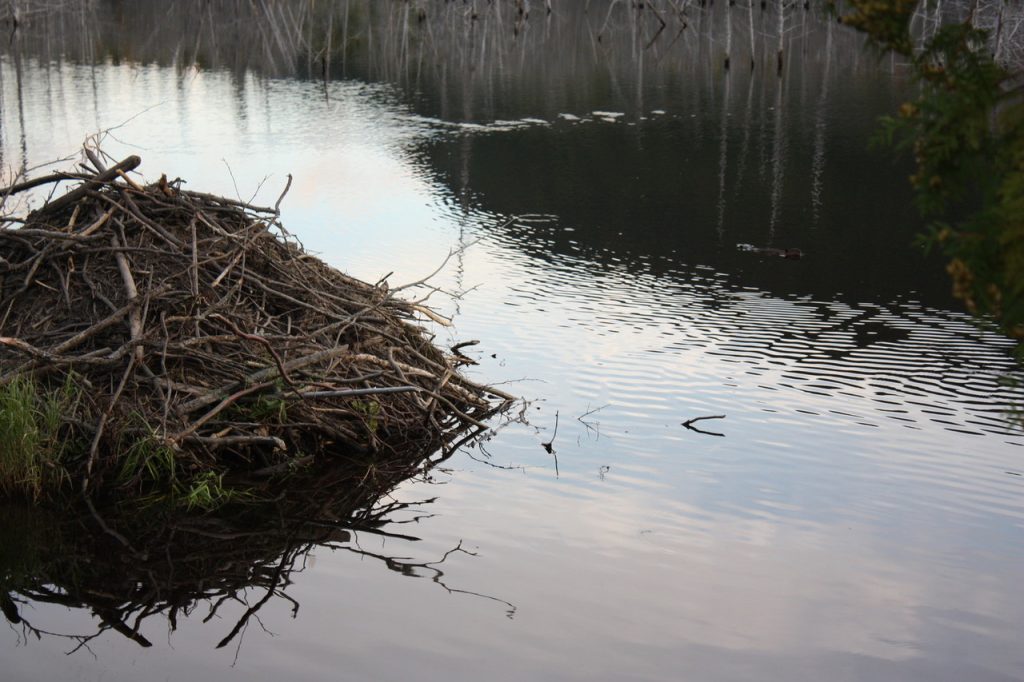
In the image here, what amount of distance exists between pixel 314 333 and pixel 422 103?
29.0 meters

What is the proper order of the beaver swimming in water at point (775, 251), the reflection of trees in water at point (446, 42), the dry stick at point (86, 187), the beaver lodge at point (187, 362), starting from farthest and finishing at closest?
the reflection of trees in water at point (446, 42) < the beaver swimming in water at point (775, 251) < the dry stick at point (86, 187) < the beaver lodge at point (187, 362)

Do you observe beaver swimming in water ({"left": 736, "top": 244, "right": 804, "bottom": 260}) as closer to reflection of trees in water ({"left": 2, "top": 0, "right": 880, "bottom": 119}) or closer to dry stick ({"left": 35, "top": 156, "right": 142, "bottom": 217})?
dry stick ({"left": 35, "top": 156, "right": 142, "bottom": 217})

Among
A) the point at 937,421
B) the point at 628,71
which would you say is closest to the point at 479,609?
the point at 937,421

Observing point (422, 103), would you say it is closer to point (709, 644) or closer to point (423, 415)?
point (423, 415)

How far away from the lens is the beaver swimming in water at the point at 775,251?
19.4 m

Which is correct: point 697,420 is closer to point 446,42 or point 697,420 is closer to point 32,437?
point 32,437

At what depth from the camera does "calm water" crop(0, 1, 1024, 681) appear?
7.41 m

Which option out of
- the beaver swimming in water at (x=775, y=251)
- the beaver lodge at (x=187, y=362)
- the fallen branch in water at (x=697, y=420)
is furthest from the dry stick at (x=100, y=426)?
the beaver swimming in water at (x=775, y=251)

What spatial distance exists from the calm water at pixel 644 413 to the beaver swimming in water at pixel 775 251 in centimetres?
22

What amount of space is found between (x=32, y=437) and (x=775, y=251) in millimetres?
13698

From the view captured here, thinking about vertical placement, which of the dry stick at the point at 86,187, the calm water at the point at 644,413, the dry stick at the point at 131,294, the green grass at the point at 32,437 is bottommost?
the calm water at the point at 644,413

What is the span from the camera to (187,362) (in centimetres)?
946

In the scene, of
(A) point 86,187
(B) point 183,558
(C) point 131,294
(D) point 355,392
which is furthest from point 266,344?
(A) point 86,187

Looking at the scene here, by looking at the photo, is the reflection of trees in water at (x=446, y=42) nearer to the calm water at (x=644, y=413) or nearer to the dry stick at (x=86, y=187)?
the calm water at (x=644, y=413)
